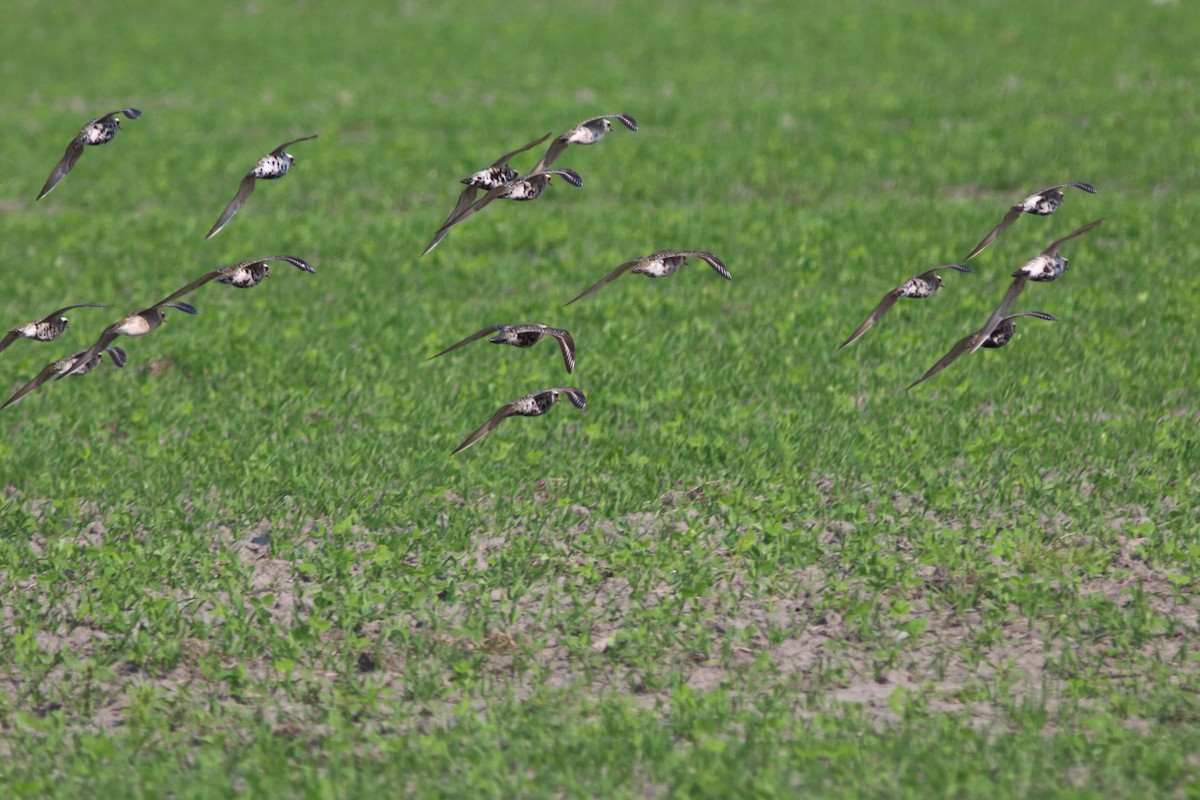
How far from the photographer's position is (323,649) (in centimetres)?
622

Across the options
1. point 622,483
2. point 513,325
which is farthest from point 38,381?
point 622,483

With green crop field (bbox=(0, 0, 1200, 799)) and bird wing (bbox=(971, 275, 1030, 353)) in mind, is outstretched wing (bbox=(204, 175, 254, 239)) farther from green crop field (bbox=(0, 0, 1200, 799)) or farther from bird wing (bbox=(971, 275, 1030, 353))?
bird wing (bbox=(971, 275, 1030, 353))

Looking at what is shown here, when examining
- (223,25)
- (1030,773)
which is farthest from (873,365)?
(223,25)

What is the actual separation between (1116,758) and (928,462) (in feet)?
9.66

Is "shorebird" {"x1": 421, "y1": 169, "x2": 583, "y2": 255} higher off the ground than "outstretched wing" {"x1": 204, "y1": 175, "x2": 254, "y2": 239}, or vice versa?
"shorebird" {"x1": 421, "y1": 169, "x2": 583, "y2": 255}

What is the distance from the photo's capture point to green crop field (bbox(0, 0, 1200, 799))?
5.49m

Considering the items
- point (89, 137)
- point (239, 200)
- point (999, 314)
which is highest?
point (89, 137)

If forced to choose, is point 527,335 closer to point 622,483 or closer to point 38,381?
point 622,483

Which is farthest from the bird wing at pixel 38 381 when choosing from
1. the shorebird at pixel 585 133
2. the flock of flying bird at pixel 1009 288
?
the flock of flying bird at pixel 1009 288

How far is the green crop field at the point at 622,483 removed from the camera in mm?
5492

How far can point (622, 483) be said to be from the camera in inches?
307

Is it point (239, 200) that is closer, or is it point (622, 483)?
point (239, 200)

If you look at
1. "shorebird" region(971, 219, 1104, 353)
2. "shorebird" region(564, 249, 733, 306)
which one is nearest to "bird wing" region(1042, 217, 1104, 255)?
"shorebird" region(971, 219, 1104, 353)

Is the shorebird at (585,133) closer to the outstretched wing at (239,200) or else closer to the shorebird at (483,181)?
the shorebird at (483,181)
